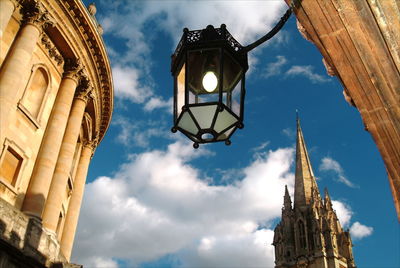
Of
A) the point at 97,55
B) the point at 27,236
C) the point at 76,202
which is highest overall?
the point at 97,55

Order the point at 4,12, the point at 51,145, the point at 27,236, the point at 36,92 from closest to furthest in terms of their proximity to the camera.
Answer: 1. the point at 27,236
2. the point at 4,12
3. the point at 51,145
4. the point at 36,92

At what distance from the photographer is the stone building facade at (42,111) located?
563 inches

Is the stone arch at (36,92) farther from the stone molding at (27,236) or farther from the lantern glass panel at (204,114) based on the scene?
the lantern glass panel at (204,114)

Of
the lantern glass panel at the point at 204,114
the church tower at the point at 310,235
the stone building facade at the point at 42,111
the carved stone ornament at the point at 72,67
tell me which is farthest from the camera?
the church tower at the point at 310,235

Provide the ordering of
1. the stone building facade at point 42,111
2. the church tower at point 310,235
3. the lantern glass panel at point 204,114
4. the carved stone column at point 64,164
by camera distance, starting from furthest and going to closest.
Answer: the church tower at point 310,235 → the carved stone column at point 64,164 → the stone building facade at point 42,111 → the lantern glass panel at point 204,114

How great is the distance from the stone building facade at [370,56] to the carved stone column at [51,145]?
14189 millimetres

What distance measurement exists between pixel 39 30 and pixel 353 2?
54.8 feet

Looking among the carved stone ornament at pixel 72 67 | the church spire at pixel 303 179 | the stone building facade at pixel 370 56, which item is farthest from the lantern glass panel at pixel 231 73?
the church spire at pixel 303 179

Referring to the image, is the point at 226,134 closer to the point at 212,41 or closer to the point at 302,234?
the point at 212,41

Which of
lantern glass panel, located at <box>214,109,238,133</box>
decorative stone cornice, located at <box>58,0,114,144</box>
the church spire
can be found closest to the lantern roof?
lantern glass panel, located at <box>214,109,238,133</box>

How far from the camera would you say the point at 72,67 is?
2034 cm

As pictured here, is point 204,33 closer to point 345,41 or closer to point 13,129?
point 345,41

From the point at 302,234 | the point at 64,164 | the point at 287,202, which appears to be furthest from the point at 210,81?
the point at 287,202

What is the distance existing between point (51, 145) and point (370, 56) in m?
16.1
